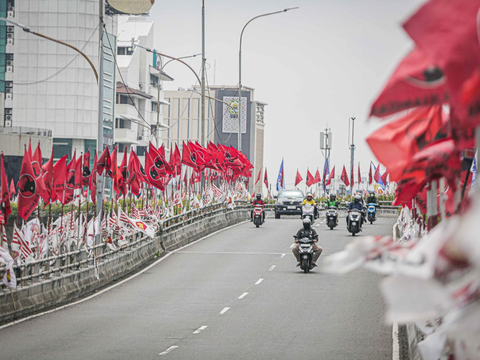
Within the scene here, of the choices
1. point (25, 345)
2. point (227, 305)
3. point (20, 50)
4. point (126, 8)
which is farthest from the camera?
point (20, 50)

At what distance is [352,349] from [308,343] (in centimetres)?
88

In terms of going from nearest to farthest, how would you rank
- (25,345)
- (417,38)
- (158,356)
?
1. (417,38)
2. (158,356)
3. (25,345)

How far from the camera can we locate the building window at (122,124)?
82.6 meters

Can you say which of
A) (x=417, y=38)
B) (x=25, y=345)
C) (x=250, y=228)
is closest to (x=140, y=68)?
(x=250, y=228)

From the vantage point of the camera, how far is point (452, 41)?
151 inches

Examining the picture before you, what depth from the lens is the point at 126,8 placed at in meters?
57.1

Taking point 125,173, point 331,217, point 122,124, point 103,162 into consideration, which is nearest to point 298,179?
point 122,124

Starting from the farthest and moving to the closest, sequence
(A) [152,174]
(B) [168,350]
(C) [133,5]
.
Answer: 1. (C) [133,5]
2. (A) [152,174]
3. (B) [168,350]

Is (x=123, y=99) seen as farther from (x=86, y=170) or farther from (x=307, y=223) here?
(x=307, y=223)

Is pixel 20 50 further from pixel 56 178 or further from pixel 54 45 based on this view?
pixel 56 178

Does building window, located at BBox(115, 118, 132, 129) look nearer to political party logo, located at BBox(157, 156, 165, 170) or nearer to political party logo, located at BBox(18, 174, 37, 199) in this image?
political party logo, located at BBox(157, 156, 165, 170)

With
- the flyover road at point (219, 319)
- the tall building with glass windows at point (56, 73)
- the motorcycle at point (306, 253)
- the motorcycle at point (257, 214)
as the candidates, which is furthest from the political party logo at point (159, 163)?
the tall building with glass windows at point (56, 73)

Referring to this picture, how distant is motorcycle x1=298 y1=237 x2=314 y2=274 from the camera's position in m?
25.4

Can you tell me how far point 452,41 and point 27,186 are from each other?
16.0m
